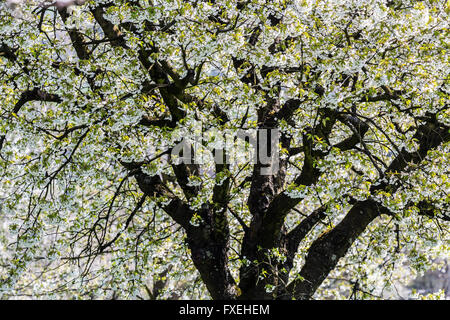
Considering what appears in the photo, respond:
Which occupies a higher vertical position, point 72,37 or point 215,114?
point 72,37

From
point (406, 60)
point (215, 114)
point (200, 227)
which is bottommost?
point (200, 227)

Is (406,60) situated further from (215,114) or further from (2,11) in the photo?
(2,11)

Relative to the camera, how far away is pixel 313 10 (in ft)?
20.7

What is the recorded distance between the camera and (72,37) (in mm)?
6523

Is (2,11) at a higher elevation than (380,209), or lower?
higher

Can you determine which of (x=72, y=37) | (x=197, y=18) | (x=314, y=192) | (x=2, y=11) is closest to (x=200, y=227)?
(x=314, y=192)

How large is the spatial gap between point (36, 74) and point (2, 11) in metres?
0.92

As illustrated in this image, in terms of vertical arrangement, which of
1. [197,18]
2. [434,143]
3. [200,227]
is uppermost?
[197,18]

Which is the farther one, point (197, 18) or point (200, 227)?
point (200, 227)

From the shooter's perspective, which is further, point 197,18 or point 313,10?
point 313,10

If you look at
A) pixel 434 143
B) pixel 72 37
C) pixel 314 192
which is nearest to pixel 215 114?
pixel 314 192
